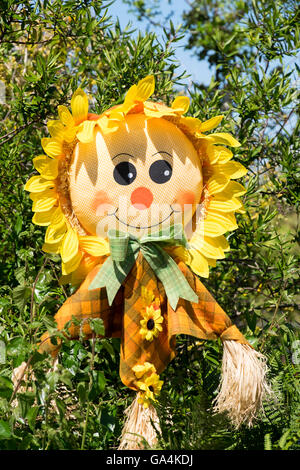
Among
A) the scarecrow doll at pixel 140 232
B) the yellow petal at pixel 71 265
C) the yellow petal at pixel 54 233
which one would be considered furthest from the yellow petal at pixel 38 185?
the yellow petal at pixel 71 265

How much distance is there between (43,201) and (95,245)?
0.21 metres

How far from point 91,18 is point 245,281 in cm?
140

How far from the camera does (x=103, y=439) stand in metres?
1.52

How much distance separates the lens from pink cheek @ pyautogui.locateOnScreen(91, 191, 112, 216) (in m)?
1.62

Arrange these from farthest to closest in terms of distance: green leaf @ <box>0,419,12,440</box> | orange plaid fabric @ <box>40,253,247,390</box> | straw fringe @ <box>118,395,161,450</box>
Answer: orange plaid fabric @ <box>40,253,247,390</box>
straw fringe @ <box>118,395,161,450</box>
green leaf @ <box>0,419,12,440</box>

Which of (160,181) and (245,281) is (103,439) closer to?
(160,181)

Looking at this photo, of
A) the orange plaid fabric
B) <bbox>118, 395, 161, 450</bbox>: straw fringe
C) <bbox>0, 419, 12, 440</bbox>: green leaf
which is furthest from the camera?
the orange plaid fabric

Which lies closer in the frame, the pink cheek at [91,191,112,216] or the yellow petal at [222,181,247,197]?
the pink cheek at [91,191,112,216]

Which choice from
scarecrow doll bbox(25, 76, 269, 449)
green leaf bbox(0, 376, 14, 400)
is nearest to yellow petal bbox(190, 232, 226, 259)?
scarecrow doll bbox(25, 76, 269, 449)

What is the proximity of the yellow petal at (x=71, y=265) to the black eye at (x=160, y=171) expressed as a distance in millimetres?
338

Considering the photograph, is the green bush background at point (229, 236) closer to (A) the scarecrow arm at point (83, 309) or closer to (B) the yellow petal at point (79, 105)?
(A) the scarecrow arm at point (83, 309)

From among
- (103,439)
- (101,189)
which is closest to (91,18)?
(101,189)

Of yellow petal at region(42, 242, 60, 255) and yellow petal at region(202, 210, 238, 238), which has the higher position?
yellow petal at region(202, 210, 238, 238)

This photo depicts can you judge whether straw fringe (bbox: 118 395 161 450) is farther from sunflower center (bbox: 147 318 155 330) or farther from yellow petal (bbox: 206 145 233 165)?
yellow petal (bbox: 206 145 233 165)
